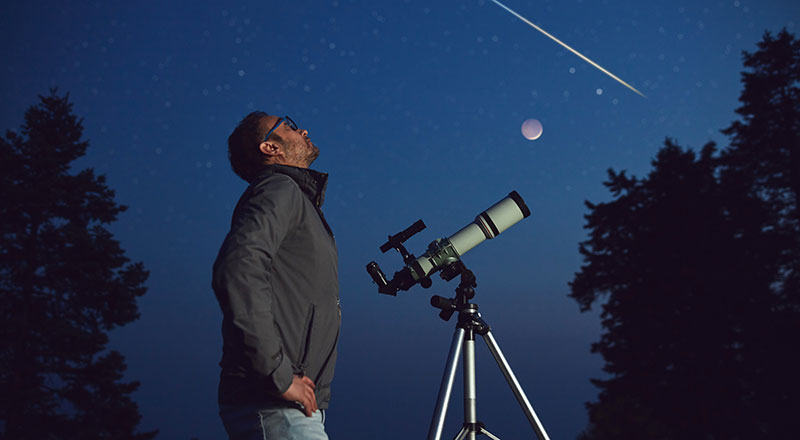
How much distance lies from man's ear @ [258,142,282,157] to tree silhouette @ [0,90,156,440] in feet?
50.1

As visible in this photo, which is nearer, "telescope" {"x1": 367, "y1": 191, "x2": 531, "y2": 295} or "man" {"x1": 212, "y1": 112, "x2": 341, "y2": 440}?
"man" {"x1": 212, "y1": 112, "x2": 341, "y2": 440}

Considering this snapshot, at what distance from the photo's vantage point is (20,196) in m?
16.0

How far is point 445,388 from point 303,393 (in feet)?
4.56

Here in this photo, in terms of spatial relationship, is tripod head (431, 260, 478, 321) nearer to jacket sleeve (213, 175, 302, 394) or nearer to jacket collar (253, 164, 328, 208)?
jacket collar (253, 164, 328, 208)

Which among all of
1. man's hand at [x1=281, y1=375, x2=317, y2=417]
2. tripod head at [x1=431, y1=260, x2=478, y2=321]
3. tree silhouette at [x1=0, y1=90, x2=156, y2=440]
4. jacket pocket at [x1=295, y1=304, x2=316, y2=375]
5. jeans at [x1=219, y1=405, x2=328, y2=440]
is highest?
tree silhouette at [x1=0, y1=90, x2=156, y2=440]

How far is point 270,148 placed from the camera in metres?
2.67

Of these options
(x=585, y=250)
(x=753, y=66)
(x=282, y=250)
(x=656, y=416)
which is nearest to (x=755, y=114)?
(x=753, y=66)

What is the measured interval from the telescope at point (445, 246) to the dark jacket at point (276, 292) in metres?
1.04

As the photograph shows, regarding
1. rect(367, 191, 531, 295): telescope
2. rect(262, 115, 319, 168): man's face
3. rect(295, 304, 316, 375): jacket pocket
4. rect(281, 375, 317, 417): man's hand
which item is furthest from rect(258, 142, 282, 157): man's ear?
rect(281, 375, 317, 417): man's hand

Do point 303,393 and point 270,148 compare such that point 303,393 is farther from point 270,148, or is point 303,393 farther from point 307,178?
point 270,148

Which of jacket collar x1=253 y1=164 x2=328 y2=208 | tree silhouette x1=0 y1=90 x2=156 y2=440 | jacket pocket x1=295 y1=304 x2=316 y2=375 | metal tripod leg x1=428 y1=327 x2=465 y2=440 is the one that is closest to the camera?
jacket pocket x1=295 y1=304 x2=316 y2=375

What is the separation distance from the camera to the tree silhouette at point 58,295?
1437 cm

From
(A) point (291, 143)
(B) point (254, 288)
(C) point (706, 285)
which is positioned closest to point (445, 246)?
(A) point (291, 143)

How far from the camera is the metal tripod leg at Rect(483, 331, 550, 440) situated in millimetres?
3238
